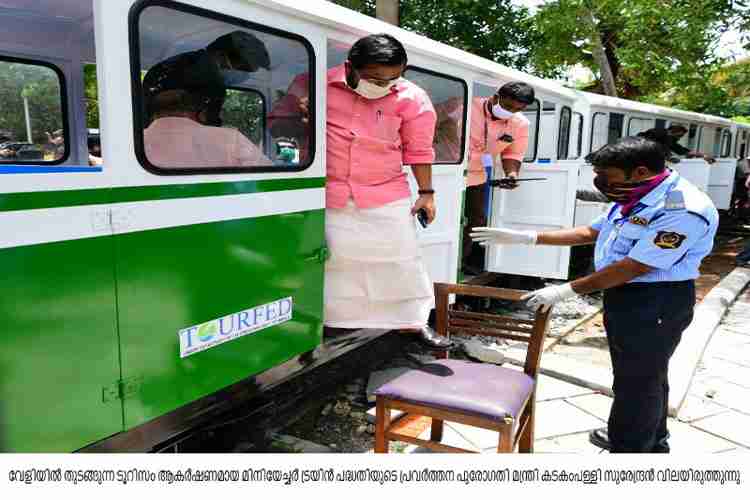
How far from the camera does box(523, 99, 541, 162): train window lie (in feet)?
19.3

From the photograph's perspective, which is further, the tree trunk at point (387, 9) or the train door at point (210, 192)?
the tree trunk at point (387, 9)

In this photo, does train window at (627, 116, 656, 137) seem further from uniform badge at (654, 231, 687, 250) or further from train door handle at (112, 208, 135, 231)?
train door handle at (112, 208, 135, 231)

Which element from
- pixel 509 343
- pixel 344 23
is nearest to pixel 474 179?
pixel 509 343

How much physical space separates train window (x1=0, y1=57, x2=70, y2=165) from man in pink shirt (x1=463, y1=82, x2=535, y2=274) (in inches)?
117

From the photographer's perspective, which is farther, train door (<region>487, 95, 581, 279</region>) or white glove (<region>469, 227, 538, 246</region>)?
train door (<region>487, 95, 581, 279</region>)

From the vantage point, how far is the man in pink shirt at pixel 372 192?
316 centimetres

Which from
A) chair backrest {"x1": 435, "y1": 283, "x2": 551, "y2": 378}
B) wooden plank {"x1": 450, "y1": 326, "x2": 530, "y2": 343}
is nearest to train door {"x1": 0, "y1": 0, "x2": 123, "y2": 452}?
chair backrest {"x1": 435, "y1": 283, "x2": 551, "y2": 378}

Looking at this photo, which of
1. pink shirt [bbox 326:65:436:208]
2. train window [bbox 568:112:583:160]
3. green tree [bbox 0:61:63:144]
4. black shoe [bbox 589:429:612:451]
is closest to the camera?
pink shirt [bbox 326:65:436:208]

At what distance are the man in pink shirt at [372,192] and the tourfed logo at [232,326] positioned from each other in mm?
490

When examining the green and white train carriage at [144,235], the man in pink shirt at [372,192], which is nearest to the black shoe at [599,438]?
the man in pink shirt at [372,192]

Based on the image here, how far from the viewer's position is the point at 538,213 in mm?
5656

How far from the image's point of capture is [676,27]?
9320mm

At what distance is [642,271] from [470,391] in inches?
34.9

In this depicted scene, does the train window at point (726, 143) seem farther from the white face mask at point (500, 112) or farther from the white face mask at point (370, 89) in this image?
the white face mask at point (370, 89)
